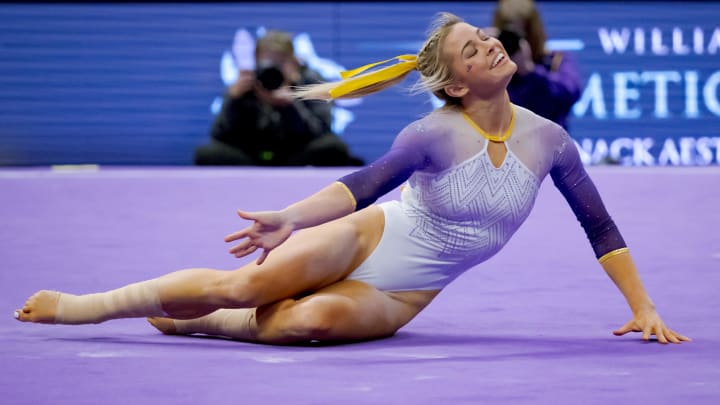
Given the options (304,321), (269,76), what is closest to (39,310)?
(304,321)

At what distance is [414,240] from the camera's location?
3.54 m

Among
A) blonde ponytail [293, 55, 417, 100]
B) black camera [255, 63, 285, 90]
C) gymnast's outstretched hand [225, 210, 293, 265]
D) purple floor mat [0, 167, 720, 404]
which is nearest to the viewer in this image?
purple floor mat [0, 167, 720, 404]

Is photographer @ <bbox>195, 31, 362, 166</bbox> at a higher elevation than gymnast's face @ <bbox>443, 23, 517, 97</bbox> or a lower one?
higher

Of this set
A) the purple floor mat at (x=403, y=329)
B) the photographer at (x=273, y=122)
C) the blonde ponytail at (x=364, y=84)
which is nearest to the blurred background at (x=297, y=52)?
the photographer at (x=273, y=122)

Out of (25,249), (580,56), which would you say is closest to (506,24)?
(580,56)

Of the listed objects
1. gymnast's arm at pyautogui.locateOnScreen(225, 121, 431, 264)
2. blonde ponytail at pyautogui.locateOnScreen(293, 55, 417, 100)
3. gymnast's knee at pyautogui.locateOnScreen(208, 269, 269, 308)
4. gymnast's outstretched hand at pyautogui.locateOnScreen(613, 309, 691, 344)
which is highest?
blonde ponytail at pyautogui.locateOnScreen(293, 55, 417, 100)

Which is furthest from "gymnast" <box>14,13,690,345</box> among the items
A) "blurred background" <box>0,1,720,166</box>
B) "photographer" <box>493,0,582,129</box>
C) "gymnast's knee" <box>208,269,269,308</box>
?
"blurred background" <box>0,1,720,166</box>

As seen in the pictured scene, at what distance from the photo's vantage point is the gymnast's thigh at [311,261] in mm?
3385

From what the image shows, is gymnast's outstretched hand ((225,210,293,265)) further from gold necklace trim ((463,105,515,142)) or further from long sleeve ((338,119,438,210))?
gold necklace trim ((463,105,515,142))

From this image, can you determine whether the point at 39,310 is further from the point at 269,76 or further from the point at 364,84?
the point at 269,76

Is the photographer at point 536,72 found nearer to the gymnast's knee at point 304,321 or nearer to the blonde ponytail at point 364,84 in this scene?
the blonde ponytail at point 364,84

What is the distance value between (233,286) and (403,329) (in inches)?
23.8

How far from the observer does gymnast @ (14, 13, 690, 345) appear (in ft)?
11.1

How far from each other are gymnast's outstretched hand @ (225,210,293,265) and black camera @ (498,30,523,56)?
12.1ft
